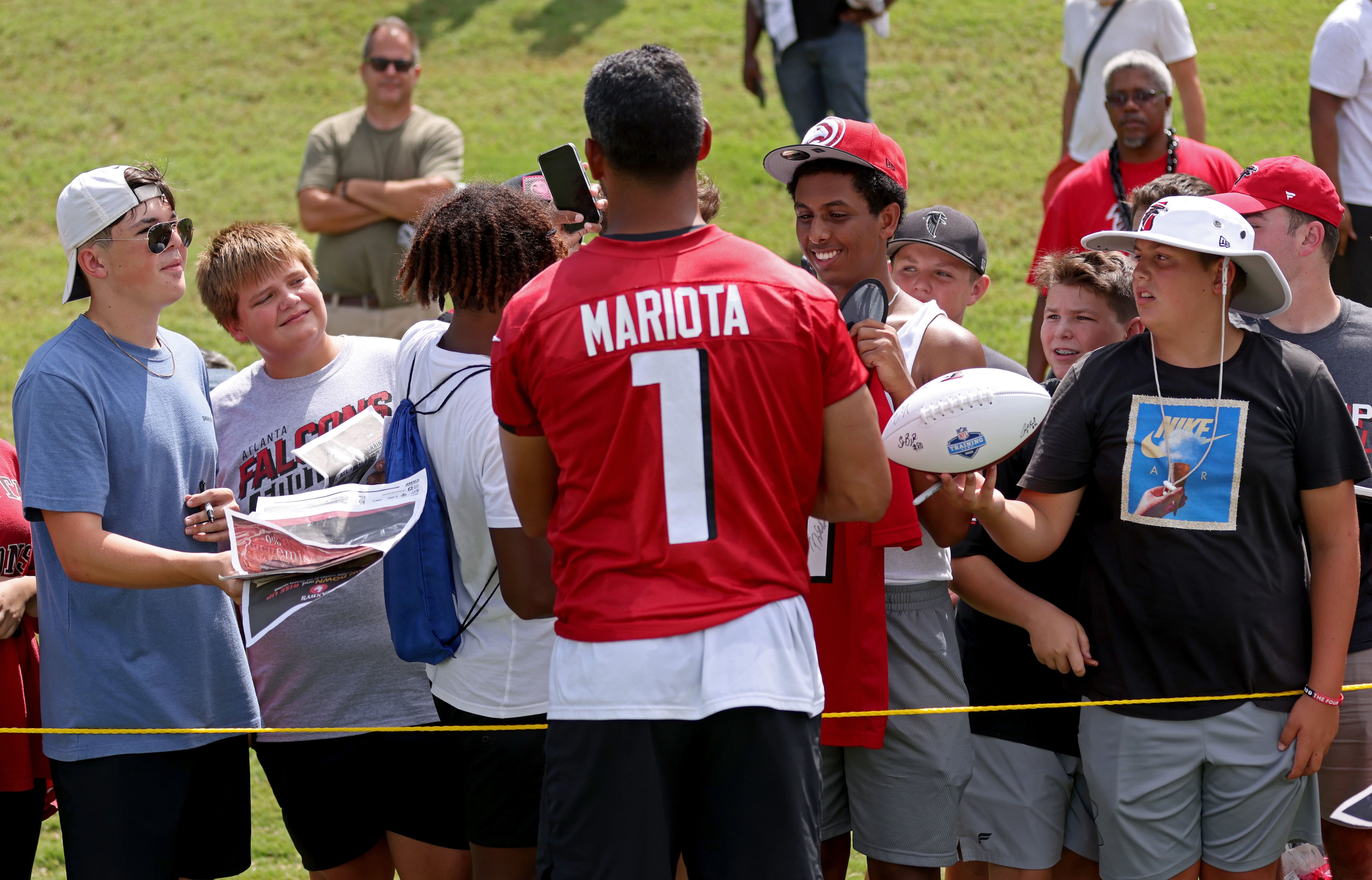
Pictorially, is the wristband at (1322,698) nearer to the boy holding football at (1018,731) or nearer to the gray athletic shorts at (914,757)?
the boy holding football at (1018,731)

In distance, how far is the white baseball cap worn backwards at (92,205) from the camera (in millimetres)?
3352

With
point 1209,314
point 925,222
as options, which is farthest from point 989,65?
point 1209,314

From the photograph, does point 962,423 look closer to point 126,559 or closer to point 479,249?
point 479,249

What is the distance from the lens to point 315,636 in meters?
3.62

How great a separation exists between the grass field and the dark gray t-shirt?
491 centimetres

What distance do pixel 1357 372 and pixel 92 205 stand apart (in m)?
3.67

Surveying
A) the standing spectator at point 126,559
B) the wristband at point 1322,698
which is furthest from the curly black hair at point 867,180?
the standing spectator at point 126,559

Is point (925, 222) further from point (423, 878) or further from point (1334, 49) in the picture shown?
point (1334, 49)

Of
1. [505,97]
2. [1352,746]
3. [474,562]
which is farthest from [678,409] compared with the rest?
[505,97]

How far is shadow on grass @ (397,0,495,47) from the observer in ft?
46.1

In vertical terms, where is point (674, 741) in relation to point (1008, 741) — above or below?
above

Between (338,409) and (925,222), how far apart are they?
7.25ft

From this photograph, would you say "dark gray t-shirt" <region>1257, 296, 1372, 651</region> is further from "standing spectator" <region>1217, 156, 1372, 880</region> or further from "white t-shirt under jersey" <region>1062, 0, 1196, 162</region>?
"white t-shirt under jersey" <region>1062, 0, 1196, 162</region>

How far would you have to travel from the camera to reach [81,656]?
3.30 meters
